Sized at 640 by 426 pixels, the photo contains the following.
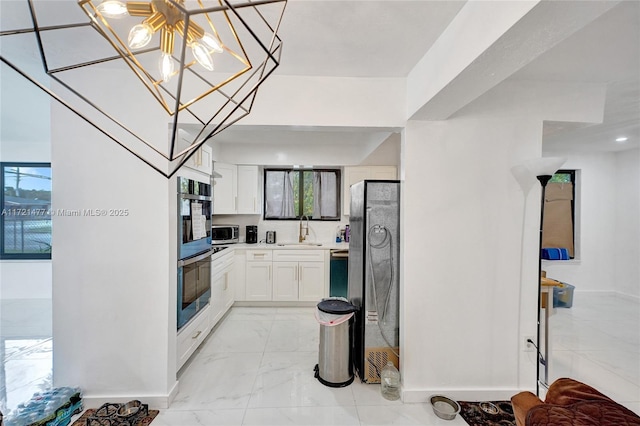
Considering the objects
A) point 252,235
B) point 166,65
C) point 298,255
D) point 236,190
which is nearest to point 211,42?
point 166,65

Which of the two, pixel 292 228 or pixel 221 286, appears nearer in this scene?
pixel 221 286

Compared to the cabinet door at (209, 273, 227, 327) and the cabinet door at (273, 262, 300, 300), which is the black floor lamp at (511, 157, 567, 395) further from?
the cabinet door at (209, 273, 227, 327)

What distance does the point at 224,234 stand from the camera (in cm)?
437

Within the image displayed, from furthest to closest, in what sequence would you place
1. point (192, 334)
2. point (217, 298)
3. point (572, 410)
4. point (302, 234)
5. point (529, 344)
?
point (302, 234) → point (217, 298) → point (192, 334) → point (529, 344) → point (572, 410)

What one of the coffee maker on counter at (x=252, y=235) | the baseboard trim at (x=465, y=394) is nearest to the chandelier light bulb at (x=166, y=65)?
the baseboard trim at (x=465, y=394)

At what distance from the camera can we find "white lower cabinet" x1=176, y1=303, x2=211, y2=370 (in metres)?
2.37

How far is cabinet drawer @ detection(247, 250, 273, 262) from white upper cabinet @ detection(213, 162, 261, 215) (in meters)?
0.72

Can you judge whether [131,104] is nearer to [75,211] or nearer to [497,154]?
[75,211]

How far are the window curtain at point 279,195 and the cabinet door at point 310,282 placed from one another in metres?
1.05

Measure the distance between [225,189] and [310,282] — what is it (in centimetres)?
191

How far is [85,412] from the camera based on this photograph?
1985 mm

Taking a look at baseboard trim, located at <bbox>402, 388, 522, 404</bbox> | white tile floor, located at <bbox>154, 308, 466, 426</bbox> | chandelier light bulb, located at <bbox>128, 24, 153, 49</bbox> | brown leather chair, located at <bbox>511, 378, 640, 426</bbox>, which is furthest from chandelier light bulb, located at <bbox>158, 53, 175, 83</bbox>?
baseboard trim, located at <bbox>402, 388, 522, 404</bbox>

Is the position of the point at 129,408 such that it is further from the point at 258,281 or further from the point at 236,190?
the point at 236,190

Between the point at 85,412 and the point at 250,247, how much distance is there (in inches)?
94.5
